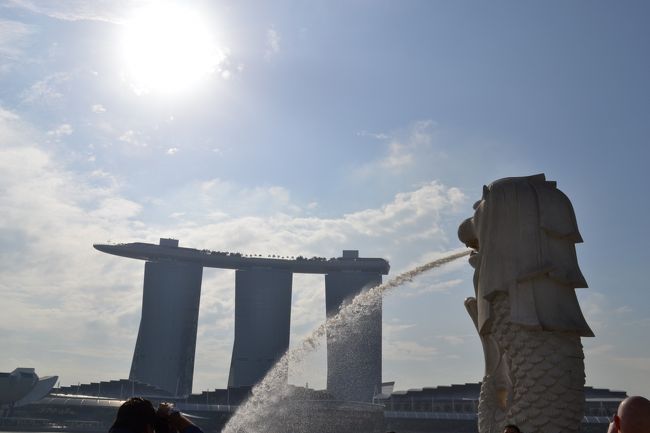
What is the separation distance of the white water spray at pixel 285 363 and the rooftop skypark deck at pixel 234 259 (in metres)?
80.1

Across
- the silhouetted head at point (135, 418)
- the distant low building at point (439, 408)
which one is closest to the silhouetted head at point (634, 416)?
the silhouetted head at point (135, 418)

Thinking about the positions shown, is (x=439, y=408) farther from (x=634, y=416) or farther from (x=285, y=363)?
(x=634, y=416)

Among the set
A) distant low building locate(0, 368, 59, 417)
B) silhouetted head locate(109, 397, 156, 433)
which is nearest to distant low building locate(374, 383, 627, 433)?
distant low building locate(0, 368, 59, 417)

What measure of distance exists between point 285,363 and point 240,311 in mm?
82277

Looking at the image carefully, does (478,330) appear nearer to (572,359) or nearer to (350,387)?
(572,359)

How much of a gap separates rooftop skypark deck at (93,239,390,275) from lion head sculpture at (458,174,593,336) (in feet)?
298

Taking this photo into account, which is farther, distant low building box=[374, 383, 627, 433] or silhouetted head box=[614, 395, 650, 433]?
distant low building box=[374, 383, 627, 433]

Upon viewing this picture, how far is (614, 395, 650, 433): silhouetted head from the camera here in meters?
2.80

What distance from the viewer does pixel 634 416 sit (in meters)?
2.80

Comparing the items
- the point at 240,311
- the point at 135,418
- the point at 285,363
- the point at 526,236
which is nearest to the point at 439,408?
the point at 240,311

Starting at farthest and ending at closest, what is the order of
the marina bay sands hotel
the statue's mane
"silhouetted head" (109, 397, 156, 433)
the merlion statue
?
the marina bay sands hotel, the statue's mane, the merlion statue, "silhouetted head" (109, 397, 156, 433)

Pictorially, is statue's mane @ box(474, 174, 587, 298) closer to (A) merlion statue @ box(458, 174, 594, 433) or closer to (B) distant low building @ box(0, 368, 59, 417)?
(A) merlion statue @ box(458, 174, 594, 433)

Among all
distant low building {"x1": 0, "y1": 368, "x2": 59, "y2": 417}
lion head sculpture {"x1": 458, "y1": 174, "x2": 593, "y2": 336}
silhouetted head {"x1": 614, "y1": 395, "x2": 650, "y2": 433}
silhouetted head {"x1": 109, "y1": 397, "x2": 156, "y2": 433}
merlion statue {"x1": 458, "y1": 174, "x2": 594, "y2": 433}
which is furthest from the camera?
distant low building {"x1": 0, "y1": 368, "x2": 59, "y2": 417}

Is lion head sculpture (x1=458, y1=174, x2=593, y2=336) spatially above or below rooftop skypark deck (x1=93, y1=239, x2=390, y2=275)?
below
